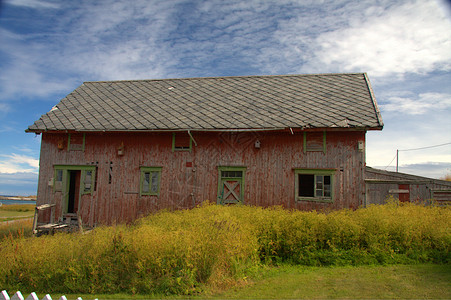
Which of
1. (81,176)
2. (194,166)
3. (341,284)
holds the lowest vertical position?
(341,284)

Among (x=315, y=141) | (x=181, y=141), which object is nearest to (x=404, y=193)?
(x=315, y=141)

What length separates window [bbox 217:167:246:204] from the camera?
13.2 meters

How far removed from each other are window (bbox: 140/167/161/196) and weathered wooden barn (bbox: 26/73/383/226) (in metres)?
0.04

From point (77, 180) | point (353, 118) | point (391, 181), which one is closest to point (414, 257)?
point (391, 181)

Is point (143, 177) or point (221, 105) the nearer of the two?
point (143, 177)

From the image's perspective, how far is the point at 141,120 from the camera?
14.3 metres

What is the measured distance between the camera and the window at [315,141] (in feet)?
41.9

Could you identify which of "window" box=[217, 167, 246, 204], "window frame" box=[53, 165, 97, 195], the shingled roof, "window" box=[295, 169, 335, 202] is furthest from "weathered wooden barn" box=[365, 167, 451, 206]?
"window frame" box=[53, 165, 97, 195]

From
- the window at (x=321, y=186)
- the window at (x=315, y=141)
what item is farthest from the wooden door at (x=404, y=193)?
the window at (x=315, y=141)

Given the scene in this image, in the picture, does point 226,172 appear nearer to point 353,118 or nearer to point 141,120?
point 141,120

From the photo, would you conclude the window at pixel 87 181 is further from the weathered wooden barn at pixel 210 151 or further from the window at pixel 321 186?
the window at pixel 321 186

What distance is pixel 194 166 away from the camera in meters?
13.6

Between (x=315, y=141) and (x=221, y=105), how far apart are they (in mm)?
4576

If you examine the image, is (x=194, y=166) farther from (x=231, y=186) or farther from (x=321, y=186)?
(x=321, y=186)
